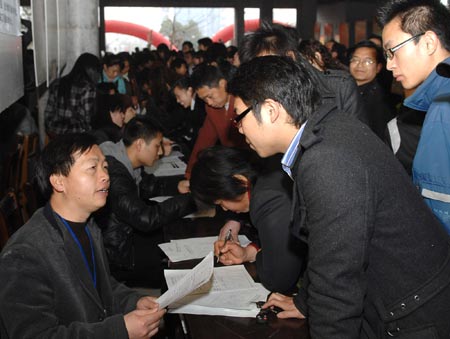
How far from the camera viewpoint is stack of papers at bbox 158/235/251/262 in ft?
6.97

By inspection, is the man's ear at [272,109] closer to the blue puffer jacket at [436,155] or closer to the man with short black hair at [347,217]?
the man with short black hair at [347,217]

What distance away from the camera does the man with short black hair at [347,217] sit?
1.10m

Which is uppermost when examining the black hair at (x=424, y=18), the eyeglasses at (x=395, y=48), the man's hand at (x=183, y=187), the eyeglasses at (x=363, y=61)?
the black hair at (x=424, y=18)

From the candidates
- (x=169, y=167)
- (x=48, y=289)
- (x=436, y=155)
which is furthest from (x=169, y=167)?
(x=436, y=155)

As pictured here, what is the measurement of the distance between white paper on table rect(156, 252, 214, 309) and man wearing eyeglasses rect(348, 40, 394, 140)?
2339mm

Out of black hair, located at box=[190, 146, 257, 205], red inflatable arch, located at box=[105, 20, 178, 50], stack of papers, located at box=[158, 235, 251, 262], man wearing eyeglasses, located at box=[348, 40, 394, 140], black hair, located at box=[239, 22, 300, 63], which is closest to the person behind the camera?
black hair, located at box=[190, 146, 257, 205]


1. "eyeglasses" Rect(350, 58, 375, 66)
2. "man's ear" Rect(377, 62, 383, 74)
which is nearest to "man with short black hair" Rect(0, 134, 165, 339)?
"eyeglasses" Rect(350, 58, 375, 66)

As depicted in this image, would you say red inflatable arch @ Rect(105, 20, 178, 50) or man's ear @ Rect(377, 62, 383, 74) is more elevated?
red inflatable arch @ Rect(105, 20, 178, 50)

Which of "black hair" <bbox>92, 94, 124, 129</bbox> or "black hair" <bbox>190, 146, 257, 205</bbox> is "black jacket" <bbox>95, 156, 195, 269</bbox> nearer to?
"black hair" <bbox>190, 146, 257, 205</bbox>

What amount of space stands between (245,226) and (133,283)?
30.1 inches

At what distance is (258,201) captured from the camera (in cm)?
174

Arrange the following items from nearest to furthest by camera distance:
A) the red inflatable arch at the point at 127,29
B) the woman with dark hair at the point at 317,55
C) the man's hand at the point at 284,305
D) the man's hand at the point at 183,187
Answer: the man's hand at the point at 284,305 < the woman with dark hair at the point at 317,55 < the man's hand at the point at 183,187 < the red inflatable arch at the point at 127,29

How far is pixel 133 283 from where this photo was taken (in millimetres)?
2840

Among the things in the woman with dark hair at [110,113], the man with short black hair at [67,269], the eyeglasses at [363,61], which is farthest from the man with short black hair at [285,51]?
the woman with dark hair at [110,113]
